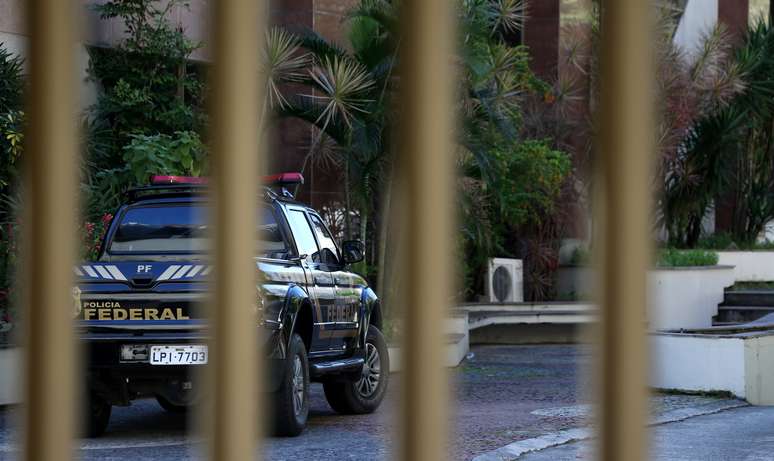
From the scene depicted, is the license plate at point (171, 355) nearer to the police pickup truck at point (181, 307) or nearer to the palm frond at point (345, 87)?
the police pickup truck at point (181, 307)

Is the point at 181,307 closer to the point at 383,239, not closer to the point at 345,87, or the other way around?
the point at 383,239

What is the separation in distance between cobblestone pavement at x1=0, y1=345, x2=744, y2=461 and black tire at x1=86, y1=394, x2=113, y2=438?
0.08m

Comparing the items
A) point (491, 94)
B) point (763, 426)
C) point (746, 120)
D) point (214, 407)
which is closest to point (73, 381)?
point (214, 407)

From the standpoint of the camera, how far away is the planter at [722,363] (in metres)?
11.6

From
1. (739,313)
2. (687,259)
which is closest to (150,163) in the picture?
(687,259)

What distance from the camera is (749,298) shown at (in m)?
20.6

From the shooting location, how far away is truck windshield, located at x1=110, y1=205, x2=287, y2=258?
31.1 feet

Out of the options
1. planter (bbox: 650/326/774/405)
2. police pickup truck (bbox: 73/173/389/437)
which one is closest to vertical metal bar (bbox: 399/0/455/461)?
police pickup truck (bbox: 73/173/389/437)

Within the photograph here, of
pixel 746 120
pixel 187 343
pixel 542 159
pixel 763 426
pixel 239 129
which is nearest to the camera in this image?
pixel 239 129

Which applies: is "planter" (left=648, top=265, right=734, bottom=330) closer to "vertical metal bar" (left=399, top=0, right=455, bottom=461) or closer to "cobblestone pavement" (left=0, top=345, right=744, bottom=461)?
"cobblestone pavement" (left=0, top=345, right=744, bottom=461)

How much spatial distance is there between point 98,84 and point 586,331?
1743 cm

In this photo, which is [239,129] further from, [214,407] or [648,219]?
[648,219]

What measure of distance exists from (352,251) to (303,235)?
21.3 inches

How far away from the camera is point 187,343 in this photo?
865cm
